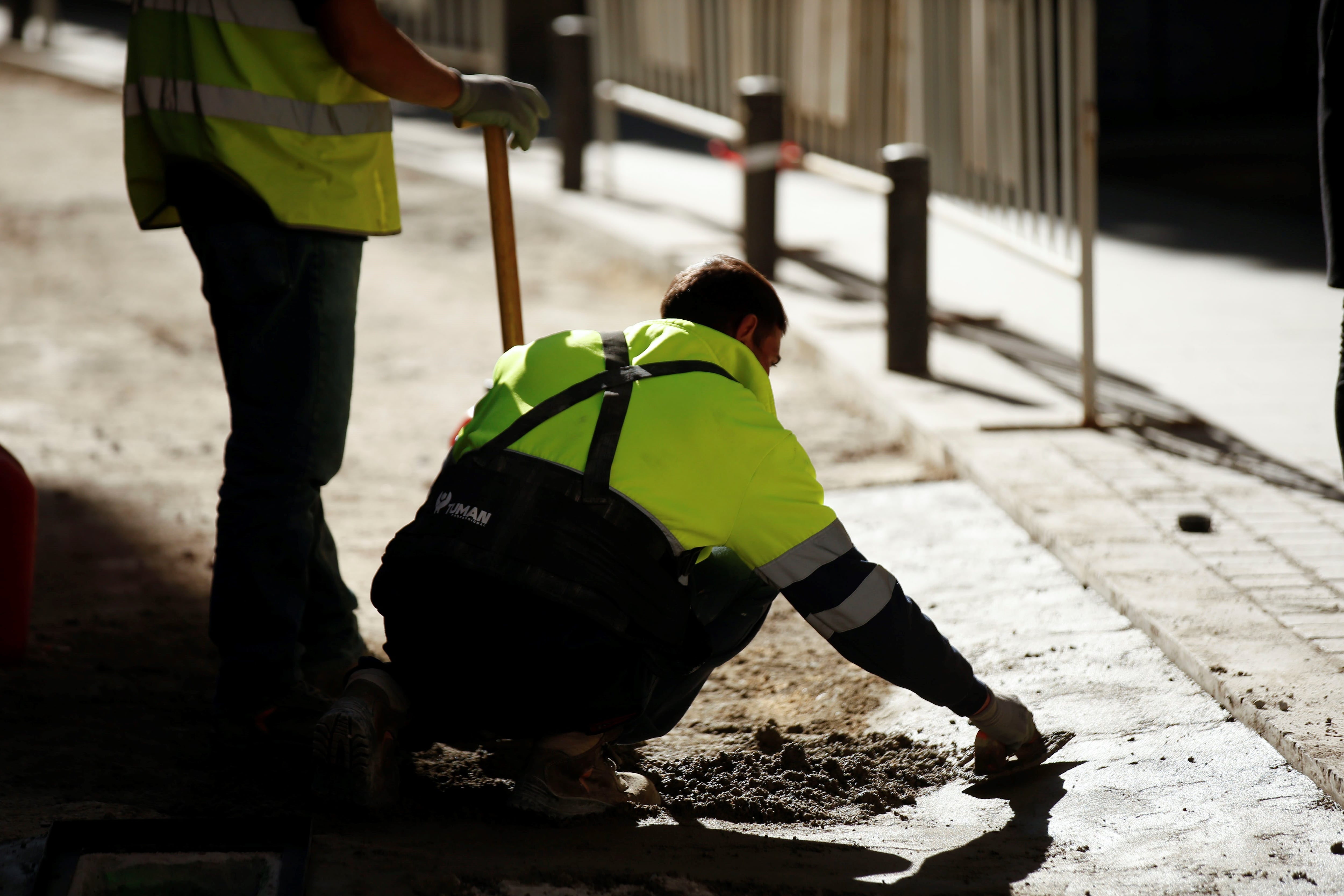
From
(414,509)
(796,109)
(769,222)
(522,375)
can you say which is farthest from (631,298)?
(522,375)

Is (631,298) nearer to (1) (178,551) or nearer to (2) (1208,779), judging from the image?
(1) (178,551)

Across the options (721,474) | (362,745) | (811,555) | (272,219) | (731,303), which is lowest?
(362,745)

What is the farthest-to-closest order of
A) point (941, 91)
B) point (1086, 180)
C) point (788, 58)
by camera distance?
point (788, 58)
point (941, 91)
point (1086, 180)

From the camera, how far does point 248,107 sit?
108 inches

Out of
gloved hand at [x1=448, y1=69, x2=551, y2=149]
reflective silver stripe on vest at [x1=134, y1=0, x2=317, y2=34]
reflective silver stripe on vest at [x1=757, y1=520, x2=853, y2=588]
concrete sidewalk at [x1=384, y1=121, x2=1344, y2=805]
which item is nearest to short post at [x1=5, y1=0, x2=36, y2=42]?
concrete sidewalk at [x1=384, y1=121, x2=1344, y2=805]

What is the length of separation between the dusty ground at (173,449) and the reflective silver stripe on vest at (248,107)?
1236 mm

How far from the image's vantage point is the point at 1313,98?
12289mm

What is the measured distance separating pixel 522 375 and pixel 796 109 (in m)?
5.22

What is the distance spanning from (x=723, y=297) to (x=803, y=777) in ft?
3.26

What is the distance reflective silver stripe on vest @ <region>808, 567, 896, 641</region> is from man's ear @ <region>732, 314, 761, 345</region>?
50cm

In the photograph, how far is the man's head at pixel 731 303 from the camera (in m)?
2.66

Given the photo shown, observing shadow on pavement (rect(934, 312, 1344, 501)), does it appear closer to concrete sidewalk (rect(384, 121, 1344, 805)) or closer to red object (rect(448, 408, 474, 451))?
concrete sidewalk (rect(384, 121, 1344, 805))

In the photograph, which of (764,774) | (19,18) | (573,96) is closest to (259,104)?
(764,774)

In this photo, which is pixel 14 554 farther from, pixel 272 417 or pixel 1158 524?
pixel 1158 524
